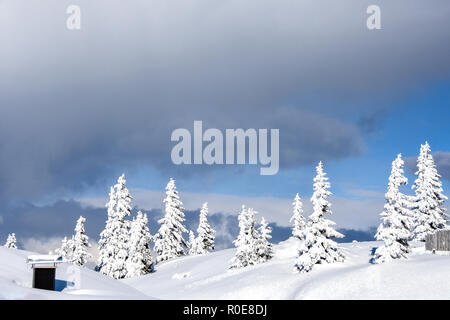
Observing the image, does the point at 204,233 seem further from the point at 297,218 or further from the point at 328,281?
the point at 328,281

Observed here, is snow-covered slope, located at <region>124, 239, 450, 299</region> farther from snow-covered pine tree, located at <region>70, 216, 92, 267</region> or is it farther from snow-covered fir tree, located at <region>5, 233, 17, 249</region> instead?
snow-covered fir tree, located at <region>5, 233, 17, 249</region>

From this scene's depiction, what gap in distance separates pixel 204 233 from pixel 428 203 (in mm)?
36187

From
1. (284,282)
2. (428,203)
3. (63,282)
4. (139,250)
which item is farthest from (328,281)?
(139,250)

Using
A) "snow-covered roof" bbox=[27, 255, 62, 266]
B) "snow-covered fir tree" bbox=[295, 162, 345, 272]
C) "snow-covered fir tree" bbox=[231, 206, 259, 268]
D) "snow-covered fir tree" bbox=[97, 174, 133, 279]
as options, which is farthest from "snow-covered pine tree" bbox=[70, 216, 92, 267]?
"snow-covered roof" bbox=[27, 255, 62, 266]

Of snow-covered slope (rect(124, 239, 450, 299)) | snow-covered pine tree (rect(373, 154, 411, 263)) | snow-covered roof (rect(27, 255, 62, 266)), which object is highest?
snow-covered pine tree (rect(373, 154, 411, 263))

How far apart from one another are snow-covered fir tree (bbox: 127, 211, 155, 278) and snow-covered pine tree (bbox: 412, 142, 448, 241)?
33835mm

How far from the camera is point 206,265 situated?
55719mm

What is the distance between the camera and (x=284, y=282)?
3547cm

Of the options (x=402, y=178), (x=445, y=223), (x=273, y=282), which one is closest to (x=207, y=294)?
(x=273, y=282)

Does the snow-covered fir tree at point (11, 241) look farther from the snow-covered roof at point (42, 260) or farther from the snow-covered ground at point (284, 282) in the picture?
the snow-covered roof at point (42, 260)

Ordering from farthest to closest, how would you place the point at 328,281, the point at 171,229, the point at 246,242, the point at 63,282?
the point at 171,229 → the point at 246,242 → the point at 328,281 → the point at 63,282

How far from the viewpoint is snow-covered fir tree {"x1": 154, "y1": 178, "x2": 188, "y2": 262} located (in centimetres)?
7069

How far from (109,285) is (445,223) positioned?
41.5 meters
